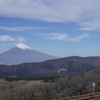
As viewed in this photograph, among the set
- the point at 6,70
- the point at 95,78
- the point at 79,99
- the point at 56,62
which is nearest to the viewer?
the point at 79,99

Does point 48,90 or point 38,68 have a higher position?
point 38,68

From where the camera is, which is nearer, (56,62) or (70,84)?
(70,84)

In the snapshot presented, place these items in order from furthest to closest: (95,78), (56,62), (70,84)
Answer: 1. (56,62)
2. (95,78)
3. (70,84)

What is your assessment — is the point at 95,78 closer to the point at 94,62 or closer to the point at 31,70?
the point at 31,70

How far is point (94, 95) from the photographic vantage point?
49.3 ft

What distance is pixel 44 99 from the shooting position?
17328 mm

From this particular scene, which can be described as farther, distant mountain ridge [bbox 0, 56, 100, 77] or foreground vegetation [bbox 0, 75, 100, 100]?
distant mountain ridge [bbox 0, 56, 100, 77]

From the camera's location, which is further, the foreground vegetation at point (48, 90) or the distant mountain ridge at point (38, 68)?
the distant mountain ridge at point (38, 68)

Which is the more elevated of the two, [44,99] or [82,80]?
[82,80]

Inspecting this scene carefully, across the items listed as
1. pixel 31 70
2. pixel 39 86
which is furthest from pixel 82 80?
pixel 31 70

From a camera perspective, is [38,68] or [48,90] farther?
[38,68]

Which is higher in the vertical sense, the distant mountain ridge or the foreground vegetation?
the distant mountain ridge

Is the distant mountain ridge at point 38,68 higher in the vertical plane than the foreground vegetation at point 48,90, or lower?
higher

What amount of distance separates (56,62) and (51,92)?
97299 millimetres
